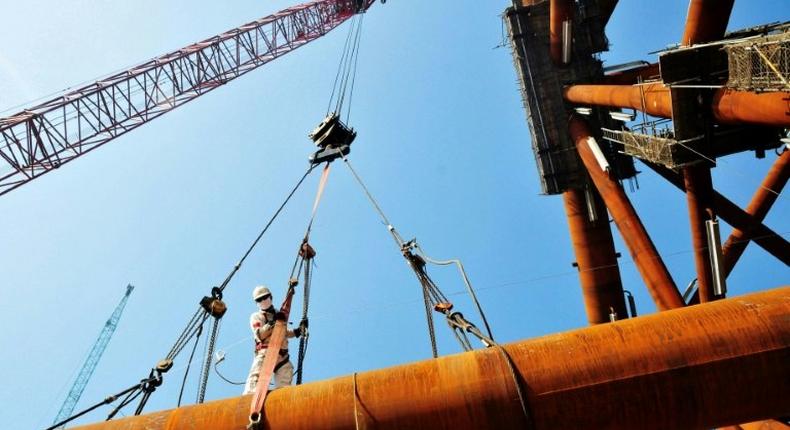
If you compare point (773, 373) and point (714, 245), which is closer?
point (773, 373)

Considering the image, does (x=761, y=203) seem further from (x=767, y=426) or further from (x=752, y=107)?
(x=752, y=107)

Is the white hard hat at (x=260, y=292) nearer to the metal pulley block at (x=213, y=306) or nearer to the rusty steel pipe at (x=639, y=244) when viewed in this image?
the metal pulley block at (x=213, y=306)

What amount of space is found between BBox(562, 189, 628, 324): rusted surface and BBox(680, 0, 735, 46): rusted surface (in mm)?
7909

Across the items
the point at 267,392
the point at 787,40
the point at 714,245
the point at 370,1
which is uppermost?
the point at 370,1

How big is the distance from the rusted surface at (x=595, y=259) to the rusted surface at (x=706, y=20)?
7.91 metres

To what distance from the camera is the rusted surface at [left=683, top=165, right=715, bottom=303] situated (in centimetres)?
1025

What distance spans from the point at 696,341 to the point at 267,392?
10.9 ft

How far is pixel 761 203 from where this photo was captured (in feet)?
42.0

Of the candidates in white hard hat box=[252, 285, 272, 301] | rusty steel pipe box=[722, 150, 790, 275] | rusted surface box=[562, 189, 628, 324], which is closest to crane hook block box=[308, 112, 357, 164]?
white hard hat box=[252, 285, 272, 301]

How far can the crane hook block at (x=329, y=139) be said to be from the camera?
13.1 metres

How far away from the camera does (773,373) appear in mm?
3336

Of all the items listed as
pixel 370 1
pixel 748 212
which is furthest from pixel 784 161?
pixel 370 1

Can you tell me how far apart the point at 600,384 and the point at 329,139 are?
1075 centimetres

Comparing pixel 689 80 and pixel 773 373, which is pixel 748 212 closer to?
pixel 689 80
